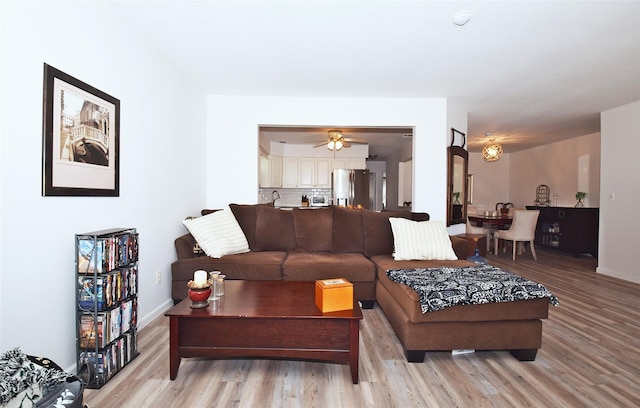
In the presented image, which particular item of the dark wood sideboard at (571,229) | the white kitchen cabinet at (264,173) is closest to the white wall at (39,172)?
the white kitchen cabinet at (264,173)

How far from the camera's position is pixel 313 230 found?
364 cm

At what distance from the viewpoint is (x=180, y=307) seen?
1.96 m

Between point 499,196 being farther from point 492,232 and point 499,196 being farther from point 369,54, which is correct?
point 369,54

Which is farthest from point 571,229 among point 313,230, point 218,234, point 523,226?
point 218,234

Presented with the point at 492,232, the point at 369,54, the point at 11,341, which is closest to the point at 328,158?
the point at 492,232

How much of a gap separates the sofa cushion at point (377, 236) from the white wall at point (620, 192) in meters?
3.67

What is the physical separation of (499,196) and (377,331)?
7.84 metres

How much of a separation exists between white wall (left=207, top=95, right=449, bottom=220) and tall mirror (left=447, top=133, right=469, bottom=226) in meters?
0.10

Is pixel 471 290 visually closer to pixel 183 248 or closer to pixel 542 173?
pixel 183 248

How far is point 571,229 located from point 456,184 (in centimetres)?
357

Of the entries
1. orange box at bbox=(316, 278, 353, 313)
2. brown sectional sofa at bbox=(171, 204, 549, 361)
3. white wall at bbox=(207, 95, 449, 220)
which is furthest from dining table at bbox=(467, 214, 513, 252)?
orange box at bbox=(316, 278, 353, 313)

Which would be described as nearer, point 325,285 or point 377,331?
point 325,285

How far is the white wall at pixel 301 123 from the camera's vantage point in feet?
13.8

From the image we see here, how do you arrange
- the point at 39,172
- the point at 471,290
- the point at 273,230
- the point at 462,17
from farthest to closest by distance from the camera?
the point at 273,230 → the point at 462,17 → the point at 471,290 → the point at 39,172
